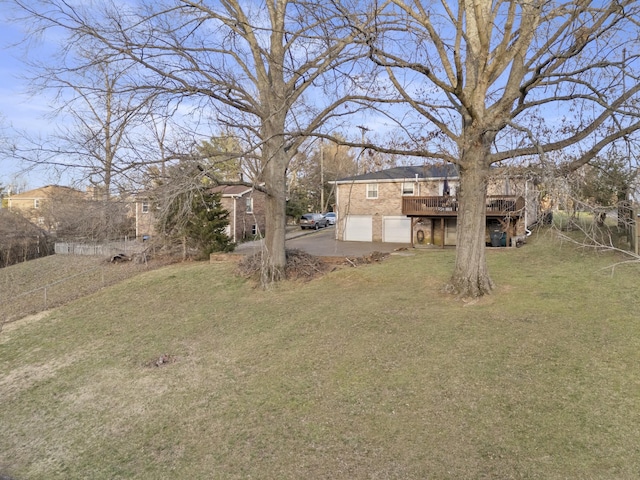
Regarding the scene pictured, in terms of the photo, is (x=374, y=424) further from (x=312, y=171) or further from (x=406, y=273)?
→ (x=312, y=171)

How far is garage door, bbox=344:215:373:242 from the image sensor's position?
27.2 metres

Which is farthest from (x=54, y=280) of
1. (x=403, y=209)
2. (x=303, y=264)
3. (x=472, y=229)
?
(x=472, y=229)

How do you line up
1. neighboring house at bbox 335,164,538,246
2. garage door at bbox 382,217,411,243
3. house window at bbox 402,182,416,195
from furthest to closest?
garage door at bbox 382,217,411,243
house window at bbox 402,182,416,195
neighboring house at bbox 335,164,538,246

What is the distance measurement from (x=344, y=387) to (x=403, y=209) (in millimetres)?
17544

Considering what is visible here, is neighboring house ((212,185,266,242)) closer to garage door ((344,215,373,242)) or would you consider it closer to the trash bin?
garage door ((344,215,373,242))

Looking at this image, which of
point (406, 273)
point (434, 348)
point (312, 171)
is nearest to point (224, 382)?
point (434, 348)

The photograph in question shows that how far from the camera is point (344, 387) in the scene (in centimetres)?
615

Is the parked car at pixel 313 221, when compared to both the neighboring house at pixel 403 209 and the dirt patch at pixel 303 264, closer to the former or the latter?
the neighboring house at pixel 403 209

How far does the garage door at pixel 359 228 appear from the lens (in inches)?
1070

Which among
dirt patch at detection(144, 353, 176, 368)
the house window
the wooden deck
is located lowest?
dirt patch at detection(144, 353, 176, 368)

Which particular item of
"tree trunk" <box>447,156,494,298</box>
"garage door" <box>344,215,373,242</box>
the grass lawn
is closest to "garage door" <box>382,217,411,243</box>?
"garage door" <box>344,215,373,242</box>

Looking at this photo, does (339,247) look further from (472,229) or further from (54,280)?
(472,229)

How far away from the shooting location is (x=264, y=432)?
5.20 meters

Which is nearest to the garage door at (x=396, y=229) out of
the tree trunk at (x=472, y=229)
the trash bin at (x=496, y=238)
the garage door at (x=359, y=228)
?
the garage door at (x=359, y=228)
